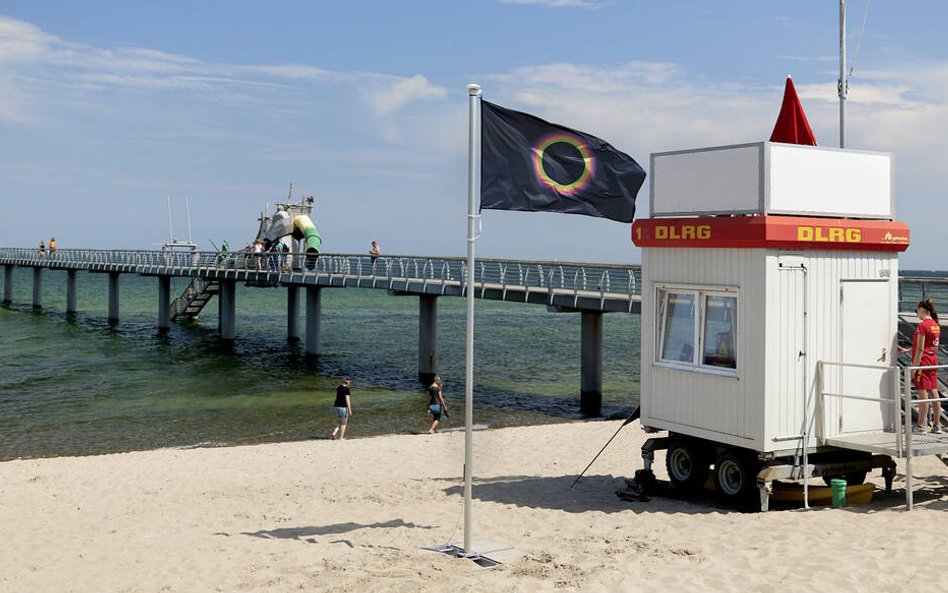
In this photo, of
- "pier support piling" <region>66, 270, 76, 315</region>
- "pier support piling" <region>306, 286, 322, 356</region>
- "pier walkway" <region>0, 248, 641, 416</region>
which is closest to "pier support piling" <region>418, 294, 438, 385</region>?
"pier walkway" <region>0, 248, 641, 416</region>

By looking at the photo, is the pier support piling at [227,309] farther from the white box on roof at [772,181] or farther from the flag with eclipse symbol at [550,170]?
the flag with eclipse symbol at [550,170]

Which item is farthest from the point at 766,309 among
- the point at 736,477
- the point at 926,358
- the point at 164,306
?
the point at 164,306

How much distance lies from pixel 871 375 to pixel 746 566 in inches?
141

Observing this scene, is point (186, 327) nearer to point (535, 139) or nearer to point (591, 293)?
point (591, 293)

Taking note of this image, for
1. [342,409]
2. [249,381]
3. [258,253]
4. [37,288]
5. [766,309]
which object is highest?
[258,253]

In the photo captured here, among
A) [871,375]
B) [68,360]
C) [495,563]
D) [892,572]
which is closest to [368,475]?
[495,563]

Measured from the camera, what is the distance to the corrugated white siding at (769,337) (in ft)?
31.8

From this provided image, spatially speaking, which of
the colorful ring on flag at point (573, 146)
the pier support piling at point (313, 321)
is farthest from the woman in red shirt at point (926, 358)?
the pier support piling at point (313, 321)

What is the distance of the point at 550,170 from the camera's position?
9.38 m

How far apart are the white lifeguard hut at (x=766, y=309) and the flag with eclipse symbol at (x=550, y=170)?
1.10 m

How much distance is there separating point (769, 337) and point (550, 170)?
9.25 feet

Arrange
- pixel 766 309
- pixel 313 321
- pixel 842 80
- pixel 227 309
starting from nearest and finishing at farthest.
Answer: pixel 766 309 < pixel 842 80 < pixel 313 321 < pixel 227 309

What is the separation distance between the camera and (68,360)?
37.3m

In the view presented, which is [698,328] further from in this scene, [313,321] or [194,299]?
[194,299]
